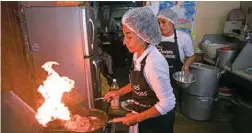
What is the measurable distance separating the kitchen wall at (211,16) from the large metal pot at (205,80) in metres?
1.00

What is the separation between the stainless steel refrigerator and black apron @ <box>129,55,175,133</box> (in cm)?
106

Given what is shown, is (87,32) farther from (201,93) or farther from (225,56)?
(225,56)

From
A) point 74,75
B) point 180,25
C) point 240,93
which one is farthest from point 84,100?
point 240,93

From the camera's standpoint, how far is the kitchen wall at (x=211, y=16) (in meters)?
3.38

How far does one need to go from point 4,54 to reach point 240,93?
321 centimetres

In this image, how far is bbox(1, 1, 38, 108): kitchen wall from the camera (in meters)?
1.52

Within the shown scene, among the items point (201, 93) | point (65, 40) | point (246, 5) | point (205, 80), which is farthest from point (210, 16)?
point (65, 40)

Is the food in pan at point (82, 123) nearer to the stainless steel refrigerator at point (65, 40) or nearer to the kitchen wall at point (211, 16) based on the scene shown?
the stainless steel refrigerator at point (65, 40)

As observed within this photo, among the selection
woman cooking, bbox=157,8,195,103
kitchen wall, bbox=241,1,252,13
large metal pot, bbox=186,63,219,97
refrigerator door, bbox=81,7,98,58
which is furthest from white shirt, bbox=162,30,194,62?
kitchen wall, bbox=241,1,252,13

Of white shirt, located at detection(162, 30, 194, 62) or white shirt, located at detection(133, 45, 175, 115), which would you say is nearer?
white shirt, located at detection(133, 45, 175, 115)

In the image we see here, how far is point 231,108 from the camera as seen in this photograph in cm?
325

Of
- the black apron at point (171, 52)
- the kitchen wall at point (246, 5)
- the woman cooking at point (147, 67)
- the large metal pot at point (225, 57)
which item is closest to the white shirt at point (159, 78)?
the woman cooking at point (147, 67)

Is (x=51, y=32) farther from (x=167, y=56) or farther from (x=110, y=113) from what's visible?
(x=167, y=56)

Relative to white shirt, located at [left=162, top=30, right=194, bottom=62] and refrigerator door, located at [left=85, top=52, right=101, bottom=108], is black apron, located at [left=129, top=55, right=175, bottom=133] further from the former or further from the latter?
white shirt, located at [left=162, top=30, right=194, bottom=62]
